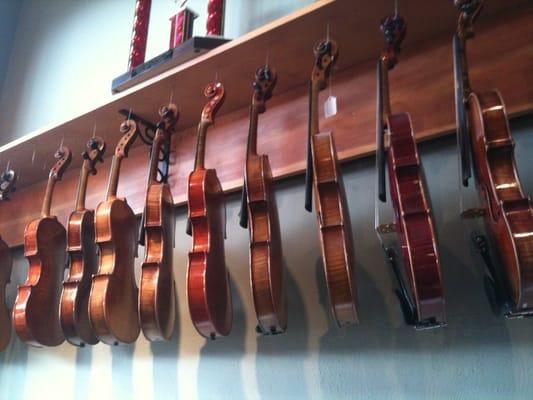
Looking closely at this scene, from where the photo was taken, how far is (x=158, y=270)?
46.9 inches

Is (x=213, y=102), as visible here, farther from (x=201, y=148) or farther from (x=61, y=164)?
(x=61, y=164)

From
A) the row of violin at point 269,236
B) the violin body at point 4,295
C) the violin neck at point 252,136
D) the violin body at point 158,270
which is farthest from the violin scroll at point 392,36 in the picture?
the violin body at point 4,295

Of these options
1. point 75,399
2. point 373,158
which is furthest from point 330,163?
point 75,399

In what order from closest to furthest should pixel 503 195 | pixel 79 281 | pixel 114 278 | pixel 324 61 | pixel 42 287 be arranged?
pixel 503 195 < pixel 324 61 < pixel 114 278 < pixel 79 281 < pixel 42 287

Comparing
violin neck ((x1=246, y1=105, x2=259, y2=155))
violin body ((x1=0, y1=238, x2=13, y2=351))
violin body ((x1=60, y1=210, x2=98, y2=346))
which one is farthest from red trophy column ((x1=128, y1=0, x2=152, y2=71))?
violin body ((x1=0, y1=238, x2=13, y2=351))

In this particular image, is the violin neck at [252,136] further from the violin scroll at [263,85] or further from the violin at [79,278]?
the violin at [79,278]

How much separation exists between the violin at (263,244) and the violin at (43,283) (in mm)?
753

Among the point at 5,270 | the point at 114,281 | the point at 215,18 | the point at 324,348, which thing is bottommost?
the point at 324,348

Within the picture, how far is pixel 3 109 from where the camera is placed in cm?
270

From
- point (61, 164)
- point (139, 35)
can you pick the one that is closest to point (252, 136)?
point (61, 164)

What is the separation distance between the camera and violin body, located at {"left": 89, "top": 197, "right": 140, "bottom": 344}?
123 cm

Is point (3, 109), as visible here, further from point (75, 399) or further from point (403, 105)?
point (403, 105)

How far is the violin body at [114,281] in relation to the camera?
123 cm

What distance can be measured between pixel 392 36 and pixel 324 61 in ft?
0.55
